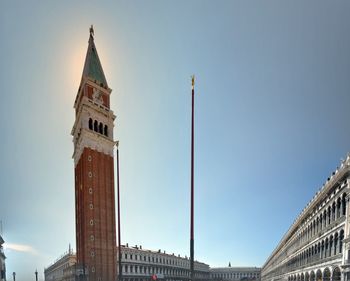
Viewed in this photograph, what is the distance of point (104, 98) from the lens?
2645 inches

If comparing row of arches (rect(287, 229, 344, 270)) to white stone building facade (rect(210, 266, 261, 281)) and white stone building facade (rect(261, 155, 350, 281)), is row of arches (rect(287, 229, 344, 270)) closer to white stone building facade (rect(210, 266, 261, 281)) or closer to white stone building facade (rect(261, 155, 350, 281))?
white stone building facade (rect(261, 155, 350, 281))

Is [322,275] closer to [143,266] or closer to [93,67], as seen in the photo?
[93,67]

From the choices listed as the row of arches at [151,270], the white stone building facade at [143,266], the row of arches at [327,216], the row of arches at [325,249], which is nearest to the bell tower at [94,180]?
the white stone building facade at [143,266]

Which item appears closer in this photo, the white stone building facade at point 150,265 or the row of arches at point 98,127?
the row of arches at point 98,127

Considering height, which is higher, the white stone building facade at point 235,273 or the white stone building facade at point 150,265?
the white stone building facade at point 150,265

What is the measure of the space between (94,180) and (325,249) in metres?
43.7

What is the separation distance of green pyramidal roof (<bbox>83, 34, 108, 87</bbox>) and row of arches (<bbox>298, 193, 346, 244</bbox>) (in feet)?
169

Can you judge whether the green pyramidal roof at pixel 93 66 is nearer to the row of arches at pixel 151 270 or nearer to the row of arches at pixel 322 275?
the row of arches at pixel 151 270

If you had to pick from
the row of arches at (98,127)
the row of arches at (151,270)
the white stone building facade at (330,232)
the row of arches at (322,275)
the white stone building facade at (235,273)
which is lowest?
the white stone building facade at (235,273)

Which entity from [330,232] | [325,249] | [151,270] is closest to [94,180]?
[325,249]

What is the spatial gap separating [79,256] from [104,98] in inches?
1358

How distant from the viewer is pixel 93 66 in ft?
225

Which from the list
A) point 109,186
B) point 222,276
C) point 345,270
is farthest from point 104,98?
point 222,276

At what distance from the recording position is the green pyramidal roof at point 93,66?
217 ft
